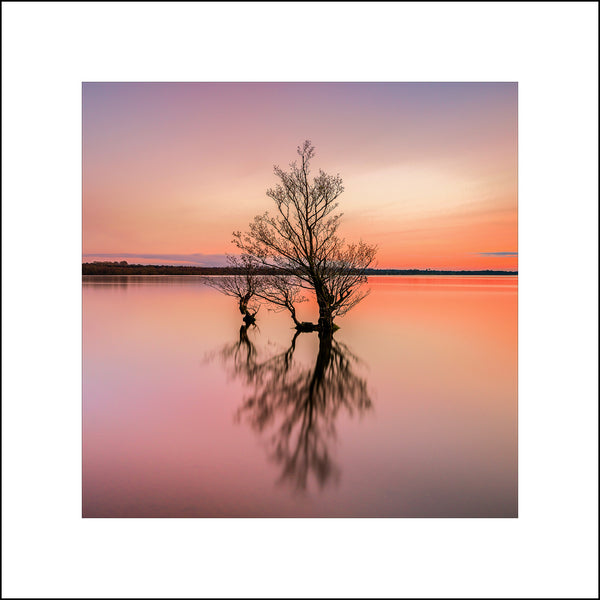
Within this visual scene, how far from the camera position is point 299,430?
8.71 meters

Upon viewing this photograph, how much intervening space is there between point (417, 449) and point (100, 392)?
9009 mm

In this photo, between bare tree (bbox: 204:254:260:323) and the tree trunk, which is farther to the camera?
bare tree (bbox: 204:254:260:323)

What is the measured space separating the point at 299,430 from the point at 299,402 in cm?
202

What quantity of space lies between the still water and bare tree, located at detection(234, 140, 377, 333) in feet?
11.2

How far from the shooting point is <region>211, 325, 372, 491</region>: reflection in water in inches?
281

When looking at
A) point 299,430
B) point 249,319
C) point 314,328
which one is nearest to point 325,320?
point 314,328

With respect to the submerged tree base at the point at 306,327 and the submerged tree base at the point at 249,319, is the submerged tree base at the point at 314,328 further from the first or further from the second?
the submerged tree base at the point at 249,319

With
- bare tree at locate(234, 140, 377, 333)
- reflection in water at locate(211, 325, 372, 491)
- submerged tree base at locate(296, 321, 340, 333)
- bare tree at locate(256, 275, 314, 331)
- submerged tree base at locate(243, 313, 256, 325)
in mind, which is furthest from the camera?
submerged tree base at locate(243, 313, 256, 325)

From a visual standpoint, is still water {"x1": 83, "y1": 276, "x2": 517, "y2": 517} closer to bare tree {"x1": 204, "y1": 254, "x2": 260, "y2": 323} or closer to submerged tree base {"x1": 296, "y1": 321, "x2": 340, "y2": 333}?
submerged tree base {"x1": 296, "y1": 321, "x2": 340, "y2": 333}

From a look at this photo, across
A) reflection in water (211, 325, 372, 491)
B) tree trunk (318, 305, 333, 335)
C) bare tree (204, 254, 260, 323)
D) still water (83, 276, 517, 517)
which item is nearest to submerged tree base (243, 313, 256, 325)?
bare tree (204, 254, 260, 323)

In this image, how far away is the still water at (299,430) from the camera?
19.7ft
